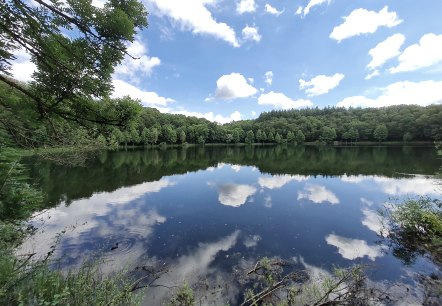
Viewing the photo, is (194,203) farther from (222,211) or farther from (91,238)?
(91,238)

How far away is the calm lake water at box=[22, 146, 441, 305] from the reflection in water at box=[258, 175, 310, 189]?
0.81ft

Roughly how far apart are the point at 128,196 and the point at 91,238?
10538 millimetres

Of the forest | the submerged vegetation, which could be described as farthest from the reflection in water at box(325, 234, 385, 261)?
the forest

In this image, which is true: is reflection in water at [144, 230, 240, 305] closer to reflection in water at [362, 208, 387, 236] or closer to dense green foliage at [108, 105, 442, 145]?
reflection in water at [362, 208, 387, 236]

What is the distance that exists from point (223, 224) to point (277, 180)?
1748 cm

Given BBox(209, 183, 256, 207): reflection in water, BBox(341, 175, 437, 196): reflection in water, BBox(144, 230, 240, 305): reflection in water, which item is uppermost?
BBox(341, 175, 437, 196): reflection in water

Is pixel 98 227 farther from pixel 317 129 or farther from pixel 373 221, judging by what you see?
pixel 317 129

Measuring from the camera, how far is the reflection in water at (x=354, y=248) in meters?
12.7

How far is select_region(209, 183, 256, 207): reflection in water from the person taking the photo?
23.0m

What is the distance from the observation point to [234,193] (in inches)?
1046

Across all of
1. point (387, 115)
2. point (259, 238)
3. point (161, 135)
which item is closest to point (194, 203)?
point (259, 238)

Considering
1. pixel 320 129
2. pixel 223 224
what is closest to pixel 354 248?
pixel 223 224

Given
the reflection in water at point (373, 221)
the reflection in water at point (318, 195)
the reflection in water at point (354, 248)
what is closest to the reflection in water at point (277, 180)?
the reflection in water at point (318, 195)

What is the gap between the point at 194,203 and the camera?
902 inches
